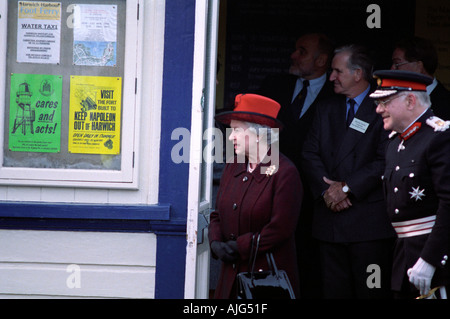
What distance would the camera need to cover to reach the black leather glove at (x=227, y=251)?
4.27 m

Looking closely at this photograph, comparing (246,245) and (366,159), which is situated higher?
(366,159)

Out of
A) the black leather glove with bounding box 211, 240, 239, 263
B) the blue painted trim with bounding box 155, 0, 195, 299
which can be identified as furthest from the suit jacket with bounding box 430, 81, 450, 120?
the black leather glove with bounding box 211, 240, 239, 263

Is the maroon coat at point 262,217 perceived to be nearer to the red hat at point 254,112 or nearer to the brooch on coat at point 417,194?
the red hat at point 254,112

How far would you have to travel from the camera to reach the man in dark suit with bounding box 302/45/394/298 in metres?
4.82

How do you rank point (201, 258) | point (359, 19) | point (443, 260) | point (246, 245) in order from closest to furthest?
1. point (443, 260)
2. point (246, 245)
3. point (201, 258)
4. point (359, 19)

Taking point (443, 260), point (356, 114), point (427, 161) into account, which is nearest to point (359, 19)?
point (356, 114)

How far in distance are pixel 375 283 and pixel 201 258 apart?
125 cm

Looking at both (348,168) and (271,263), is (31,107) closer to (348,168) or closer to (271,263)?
(271,263)

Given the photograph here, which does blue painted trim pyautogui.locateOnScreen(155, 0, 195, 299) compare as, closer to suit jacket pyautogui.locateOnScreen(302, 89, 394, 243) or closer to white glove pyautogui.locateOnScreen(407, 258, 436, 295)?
suit jacket pyautogui.locateOnScreen(302, 89, 394, 243)

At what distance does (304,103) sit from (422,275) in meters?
2.24

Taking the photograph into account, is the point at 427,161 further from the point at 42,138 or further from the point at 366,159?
the point at 42,138

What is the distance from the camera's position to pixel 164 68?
4766mm

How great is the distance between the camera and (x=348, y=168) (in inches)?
196

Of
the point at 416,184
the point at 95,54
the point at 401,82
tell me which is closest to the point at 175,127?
the point at 95,54
